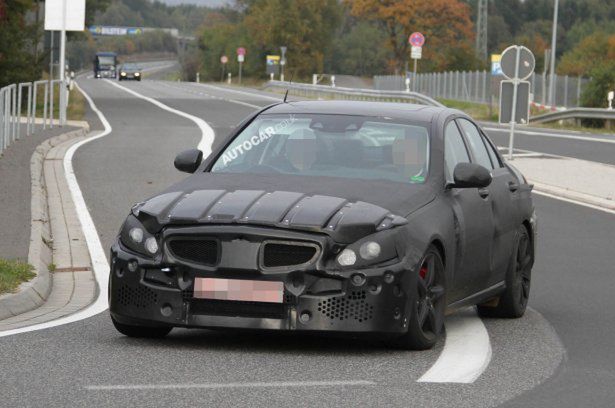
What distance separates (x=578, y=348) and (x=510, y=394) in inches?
72.4

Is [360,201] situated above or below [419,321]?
above

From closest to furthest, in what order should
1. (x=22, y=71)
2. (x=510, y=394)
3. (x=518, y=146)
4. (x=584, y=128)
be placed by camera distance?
(x=510, y=394) → (x=518, y=146) → (x=22, y=71) → (x=584, y=128)

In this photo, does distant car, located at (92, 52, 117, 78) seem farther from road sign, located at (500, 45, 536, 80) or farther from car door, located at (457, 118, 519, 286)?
car door, located at (457, 118, 519, 286)

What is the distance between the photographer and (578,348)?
9.03 meters

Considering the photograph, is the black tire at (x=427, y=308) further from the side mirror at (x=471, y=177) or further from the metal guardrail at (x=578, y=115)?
the metal guardrail at (x=578, y=115)

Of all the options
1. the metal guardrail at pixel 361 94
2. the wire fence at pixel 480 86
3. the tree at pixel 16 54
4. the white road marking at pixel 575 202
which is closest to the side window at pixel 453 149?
the white road marking at pixel 575 202

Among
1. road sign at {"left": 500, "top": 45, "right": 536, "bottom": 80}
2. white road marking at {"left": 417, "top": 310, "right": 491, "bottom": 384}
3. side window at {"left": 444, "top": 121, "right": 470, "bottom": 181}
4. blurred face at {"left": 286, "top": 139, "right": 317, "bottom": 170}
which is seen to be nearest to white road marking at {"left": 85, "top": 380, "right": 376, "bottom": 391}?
white road marking at {"left": 417, "top": 310, "right": 491, "bottom": 384}

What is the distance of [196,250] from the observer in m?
8.37

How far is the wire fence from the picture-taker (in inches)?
2741

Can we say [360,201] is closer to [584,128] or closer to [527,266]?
[527,266]

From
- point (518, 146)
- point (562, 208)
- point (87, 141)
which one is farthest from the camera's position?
point (518, 146)

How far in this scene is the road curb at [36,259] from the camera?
1023 centimetres

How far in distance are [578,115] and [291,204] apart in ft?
151

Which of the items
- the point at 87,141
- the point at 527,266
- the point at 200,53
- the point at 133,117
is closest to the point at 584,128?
the point at 133,117
